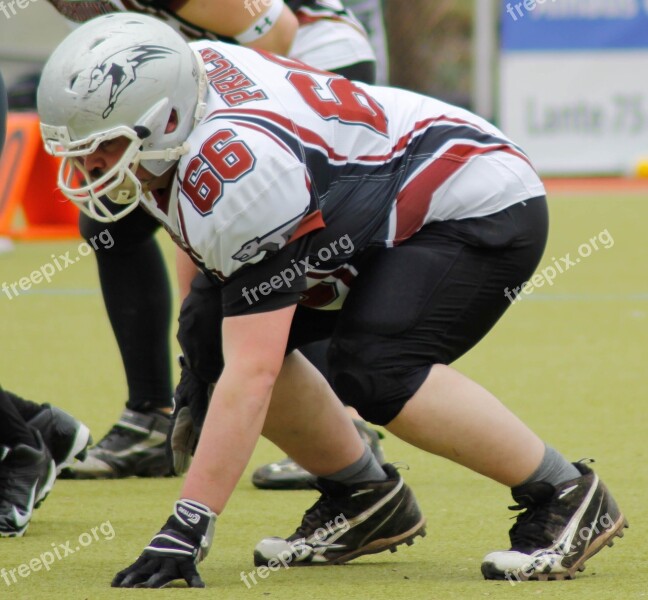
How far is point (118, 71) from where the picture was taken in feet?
8.39

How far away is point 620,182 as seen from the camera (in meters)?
14.2

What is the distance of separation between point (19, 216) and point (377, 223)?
946 centimetres

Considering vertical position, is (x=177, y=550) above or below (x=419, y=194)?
below

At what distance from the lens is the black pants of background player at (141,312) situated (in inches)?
155

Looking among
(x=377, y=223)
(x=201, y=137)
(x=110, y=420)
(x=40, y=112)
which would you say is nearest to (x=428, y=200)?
(x=377, y=223)

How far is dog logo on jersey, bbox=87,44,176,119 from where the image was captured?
100 inches

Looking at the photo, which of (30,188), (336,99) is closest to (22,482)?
(336,99)

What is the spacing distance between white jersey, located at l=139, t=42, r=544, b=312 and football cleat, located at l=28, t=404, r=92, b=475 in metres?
0.87

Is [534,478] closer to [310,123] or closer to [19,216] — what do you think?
[310,123]

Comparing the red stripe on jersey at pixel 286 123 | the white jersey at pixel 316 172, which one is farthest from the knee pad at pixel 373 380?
the red stripe on jersey at pixel 286 123

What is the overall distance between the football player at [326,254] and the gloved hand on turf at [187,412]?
10.4 inches

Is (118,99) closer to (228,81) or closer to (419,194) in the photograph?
(228,81)

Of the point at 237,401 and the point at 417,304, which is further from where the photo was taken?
the point at 417,304

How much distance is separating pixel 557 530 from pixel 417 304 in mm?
535
